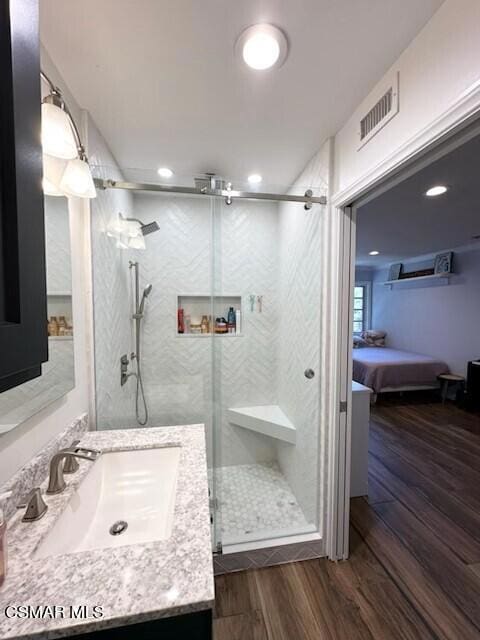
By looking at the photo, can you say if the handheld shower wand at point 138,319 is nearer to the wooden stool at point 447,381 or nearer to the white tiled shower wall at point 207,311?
the white tiled shower wall at point 207,311

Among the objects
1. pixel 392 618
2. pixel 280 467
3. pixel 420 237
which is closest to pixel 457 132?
pixel 392 618

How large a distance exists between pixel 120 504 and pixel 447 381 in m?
5.44

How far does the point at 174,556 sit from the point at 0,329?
0.67 meters

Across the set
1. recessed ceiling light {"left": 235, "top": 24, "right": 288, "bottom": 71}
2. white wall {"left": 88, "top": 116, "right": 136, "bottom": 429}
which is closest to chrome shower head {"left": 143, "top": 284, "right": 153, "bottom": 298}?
white wall {"left": 88, "top": 116, "right": 136, "bottom": 429}

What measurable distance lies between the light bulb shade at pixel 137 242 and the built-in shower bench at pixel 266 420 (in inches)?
64.6

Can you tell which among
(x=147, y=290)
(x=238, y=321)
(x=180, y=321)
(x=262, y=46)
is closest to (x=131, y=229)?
(x=147, y=290)

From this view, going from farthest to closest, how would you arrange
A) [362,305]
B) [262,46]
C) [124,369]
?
[362,305] < [124,369] < [262,46]

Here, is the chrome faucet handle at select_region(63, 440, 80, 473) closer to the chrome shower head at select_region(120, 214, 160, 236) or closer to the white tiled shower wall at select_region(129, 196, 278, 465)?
the white tiled shower wall at select_region(129, 196, 278, 465)

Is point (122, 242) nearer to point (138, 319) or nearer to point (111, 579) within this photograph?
point (138, 319)

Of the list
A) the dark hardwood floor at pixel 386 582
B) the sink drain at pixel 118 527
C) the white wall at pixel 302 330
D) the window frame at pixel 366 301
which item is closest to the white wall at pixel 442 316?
the window frame at pixel 366 301

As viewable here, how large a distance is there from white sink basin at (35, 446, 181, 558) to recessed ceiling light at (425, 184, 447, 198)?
3107 mm

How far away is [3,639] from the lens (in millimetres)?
492

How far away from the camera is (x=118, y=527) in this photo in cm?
97

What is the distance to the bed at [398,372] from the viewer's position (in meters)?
4.47
